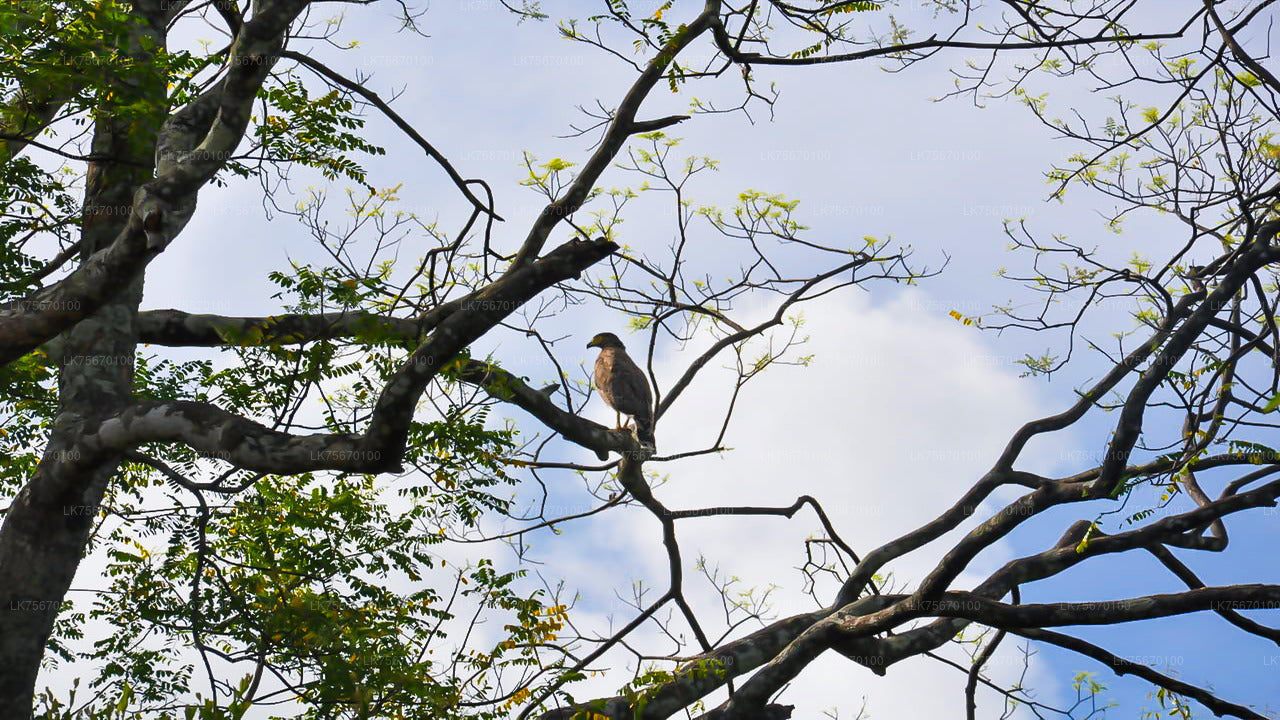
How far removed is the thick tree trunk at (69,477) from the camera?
5605 millimetres

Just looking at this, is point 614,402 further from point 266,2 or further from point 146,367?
point 266,2

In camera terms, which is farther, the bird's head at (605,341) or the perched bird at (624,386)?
the bird's head at (605,341)

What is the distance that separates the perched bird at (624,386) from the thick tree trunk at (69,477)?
378 cm

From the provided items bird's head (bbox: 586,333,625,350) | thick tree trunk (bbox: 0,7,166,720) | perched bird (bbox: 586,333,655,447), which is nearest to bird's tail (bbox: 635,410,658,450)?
perched bird (bbox: 586,333,655,447)

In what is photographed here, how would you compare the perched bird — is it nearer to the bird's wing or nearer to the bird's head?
the bird's wing

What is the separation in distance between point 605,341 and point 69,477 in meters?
5.27

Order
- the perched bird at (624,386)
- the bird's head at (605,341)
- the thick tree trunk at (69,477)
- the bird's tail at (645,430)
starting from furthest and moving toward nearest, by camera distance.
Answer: the bird's head at (605,341), the perched bird at (624,386), the bird's tail at (645,430), the thick tree trunk at (69,477)

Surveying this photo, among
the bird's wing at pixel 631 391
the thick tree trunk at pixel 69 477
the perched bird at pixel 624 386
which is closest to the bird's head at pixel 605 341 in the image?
the perched bird at pixel 624 386

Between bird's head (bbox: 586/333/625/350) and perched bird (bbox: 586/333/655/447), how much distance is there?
236 millimetres

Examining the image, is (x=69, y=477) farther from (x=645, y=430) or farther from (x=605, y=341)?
(x=605, y=341)

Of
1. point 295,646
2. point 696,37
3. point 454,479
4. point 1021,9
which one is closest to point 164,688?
point 295,646

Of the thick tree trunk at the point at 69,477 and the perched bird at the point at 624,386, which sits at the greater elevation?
the perched bird at the point at 624,386

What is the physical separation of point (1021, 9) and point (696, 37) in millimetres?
2067

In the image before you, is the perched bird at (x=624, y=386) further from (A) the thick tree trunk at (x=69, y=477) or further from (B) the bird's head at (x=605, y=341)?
(A) the thick tree trunk at (x=69, y=477)
